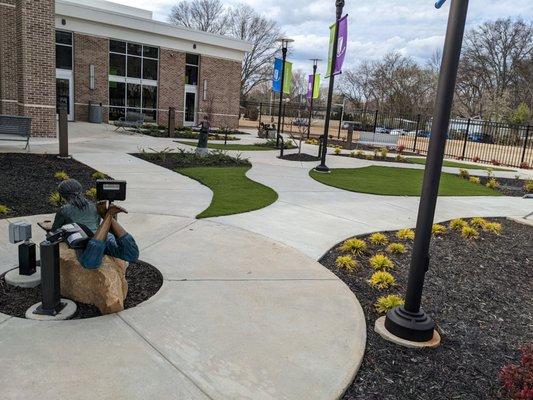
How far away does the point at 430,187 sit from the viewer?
3.33 meters

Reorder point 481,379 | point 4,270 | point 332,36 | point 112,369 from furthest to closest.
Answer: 1. point 332,36
2. point 4,270
3. point 481,379
4. point 112,369

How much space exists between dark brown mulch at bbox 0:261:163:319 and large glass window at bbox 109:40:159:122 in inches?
909

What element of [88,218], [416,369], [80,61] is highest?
[80,61]

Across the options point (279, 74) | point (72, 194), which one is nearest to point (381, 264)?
point (72, 194)

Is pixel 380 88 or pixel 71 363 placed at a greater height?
pixel 380 88

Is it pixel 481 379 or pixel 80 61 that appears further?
pixel 80 61

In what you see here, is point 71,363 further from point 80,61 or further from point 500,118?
point 500,118

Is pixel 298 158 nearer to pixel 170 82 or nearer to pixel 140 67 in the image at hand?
pixel 170 82

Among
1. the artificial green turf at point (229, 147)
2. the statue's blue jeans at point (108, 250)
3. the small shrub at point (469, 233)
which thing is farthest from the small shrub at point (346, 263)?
the artificial green turf at point (229, 147)

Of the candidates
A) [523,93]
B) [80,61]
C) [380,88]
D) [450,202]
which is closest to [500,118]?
[523,93]

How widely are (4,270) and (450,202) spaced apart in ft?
26.6

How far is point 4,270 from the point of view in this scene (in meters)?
4.12

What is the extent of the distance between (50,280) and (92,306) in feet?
1.43

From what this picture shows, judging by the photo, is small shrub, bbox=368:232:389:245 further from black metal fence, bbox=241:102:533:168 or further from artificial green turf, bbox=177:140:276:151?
black metal fence, bbox=241:102:533:168
